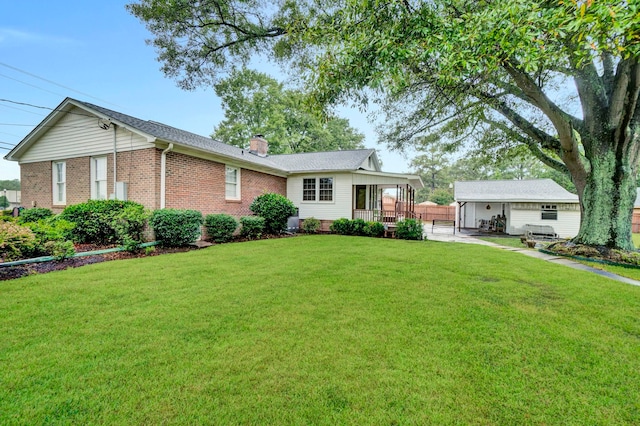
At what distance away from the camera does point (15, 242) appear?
5.59 m

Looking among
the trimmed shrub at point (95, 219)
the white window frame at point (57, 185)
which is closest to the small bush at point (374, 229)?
the trimmed shrub at point (95, 219)

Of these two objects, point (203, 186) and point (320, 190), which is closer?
point (203, 186)

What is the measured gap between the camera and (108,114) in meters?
9.45

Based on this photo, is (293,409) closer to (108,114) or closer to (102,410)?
(102,410)

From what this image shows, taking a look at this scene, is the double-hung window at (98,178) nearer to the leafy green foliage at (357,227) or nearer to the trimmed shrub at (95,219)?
the trimmed shrub at (95,219)

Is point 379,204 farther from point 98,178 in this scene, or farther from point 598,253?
point 98,178

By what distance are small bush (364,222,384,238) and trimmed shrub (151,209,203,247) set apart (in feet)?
24.5

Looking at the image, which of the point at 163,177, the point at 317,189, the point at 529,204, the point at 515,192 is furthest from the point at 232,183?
the point at 515,192

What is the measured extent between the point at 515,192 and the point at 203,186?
20.0m

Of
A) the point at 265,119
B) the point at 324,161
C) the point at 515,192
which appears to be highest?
the point at 265,119

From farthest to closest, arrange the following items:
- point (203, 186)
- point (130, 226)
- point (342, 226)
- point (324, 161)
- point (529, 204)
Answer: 1. point (529, 204)
2. point (324, 161)
3. point (342, 226)
4. point (203, 186)
5. point (130, 226)

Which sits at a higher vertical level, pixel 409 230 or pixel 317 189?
pixel 317 189

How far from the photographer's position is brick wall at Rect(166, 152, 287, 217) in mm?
9336

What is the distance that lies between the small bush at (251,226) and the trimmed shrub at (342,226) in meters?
3.75
